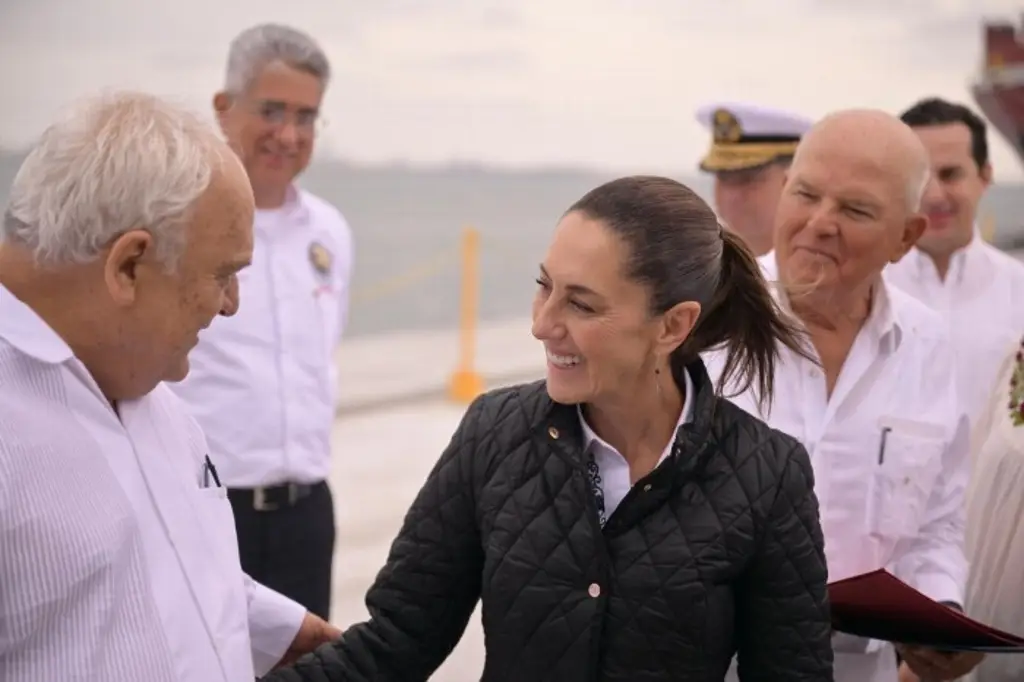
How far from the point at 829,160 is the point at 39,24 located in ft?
53.5

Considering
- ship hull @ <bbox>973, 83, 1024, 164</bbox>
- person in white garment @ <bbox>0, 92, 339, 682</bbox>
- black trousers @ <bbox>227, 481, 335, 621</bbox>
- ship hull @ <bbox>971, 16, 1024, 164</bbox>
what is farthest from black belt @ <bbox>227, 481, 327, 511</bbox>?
ship hull @ <bbox>973, 83, 1024, 164</bbox>

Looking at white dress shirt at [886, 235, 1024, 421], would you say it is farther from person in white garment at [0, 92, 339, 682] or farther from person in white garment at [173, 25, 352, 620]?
person in white garment at [0, 92, 339, 682]

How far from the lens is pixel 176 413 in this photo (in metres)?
1.40

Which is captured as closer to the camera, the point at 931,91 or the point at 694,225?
the point at 694,225

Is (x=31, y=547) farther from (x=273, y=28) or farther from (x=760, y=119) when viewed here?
(x=760, y=119)

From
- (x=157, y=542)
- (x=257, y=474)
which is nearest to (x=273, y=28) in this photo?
(x=257, y=474)

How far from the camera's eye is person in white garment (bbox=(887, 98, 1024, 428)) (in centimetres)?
289

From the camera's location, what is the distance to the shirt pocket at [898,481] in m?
1.83

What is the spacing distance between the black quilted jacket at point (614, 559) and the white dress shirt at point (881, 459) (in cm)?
37

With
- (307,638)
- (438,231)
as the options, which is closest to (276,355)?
(307,638)

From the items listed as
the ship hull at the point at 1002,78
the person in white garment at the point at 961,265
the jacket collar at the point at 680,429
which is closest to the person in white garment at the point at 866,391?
the jacket collar at the point at 680,429

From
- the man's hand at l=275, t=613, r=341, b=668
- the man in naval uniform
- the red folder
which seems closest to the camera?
the red folder

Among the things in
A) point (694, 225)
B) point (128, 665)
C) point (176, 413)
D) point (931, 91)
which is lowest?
point (931, 91)

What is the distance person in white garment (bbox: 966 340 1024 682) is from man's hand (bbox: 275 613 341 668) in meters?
1.08
